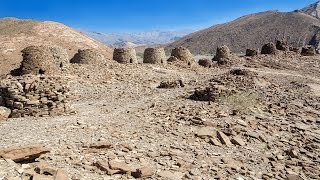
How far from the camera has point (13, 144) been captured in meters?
6.41

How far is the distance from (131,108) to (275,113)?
3.61 m

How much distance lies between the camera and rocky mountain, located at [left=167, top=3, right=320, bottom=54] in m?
84.9

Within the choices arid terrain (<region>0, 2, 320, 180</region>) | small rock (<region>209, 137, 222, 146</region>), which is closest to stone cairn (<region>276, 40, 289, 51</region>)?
arid terrain (<region>0, 2, 320, 180</region>)

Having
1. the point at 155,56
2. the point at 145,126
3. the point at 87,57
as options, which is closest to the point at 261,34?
the point at 155,56

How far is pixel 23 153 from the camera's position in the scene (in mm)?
5691

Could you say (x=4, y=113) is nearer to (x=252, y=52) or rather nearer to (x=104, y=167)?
(x=104, y=167)

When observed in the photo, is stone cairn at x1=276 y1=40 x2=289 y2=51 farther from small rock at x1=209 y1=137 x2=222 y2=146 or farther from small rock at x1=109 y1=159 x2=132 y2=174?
small rock at x1=109 y1=159 x2=132 y2=174

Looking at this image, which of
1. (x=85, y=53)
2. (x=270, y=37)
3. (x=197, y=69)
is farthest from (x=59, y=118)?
(x=270, y=37)

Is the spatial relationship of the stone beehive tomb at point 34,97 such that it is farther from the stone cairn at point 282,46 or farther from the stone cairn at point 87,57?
the stone cairn at point 282,46

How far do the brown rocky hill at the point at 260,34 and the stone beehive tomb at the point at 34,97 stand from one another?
74.2 m

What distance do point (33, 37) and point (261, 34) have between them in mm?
66663

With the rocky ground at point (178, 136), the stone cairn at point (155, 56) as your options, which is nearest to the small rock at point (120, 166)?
the rocky ground at point (178, 136)

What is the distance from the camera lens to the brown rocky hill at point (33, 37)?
32781 millimetres

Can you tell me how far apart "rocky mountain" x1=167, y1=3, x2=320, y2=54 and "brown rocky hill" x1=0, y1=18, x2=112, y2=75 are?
2032 inches
